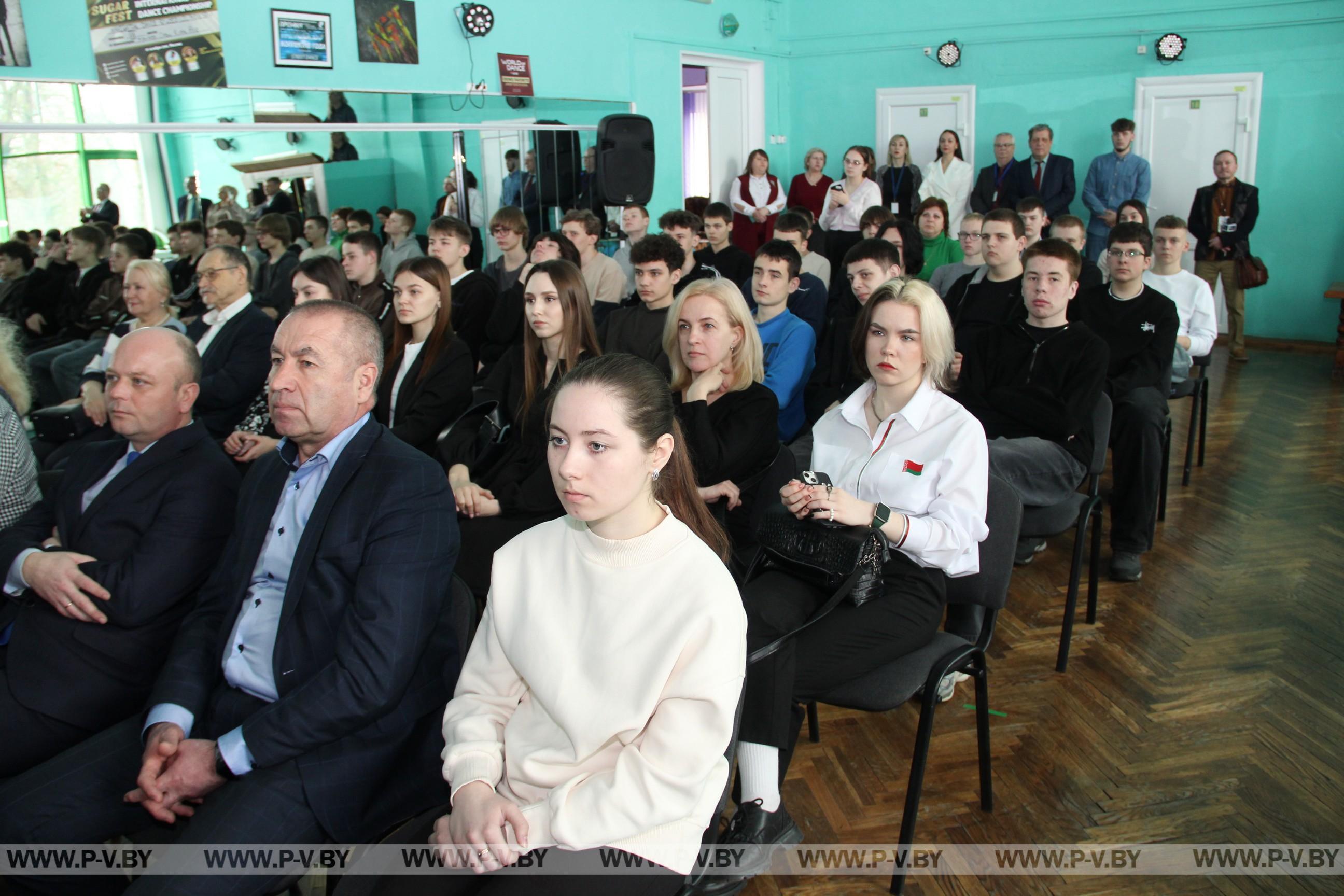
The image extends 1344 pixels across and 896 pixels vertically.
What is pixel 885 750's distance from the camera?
2.57 m

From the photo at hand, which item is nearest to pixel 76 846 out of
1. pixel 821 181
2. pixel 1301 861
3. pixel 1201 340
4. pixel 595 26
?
pixel 1301 861

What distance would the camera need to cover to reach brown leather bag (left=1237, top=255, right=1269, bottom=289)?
7789 mm

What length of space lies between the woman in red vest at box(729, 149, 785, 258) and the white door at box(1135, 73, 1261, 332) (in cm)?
348

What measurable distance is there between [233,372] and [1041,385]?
3.06 metres

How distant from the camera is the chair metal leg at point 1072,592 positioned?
286 cm

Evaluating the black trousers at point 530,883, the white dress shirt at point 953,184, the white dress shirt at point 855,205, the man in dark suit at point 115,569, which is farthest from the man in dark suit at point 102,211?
the white dress shirt at point 953,184

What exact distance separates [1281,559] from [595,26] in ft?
22.1

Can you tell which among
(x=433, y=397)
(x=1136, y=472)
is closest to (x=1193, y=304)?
(x=1136, y=472)

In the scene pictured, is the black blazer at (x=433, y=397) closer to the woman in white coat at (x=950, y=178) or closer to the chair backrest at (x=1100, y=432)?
the chair backrest at (x=1100, y=432)

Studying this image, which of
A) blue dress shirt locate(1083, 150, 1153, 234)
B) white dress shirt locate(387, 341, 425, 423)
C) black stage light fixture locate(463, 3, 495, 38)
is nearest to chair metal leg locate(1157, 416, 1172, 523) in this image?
white dress shirt locate(387, 341, 425, 423)

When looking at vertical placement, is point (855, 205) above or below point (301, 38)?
below

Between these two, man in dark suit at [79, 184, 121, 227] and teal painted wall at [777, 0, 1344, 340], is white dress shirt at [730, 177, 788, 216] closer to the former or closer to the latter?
teal painted wall at [777, 0, 1344, 340]

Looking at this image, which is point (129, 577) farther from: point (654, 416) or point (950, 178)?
point (950, 178)

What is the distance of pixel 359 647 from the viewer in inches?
64.7
